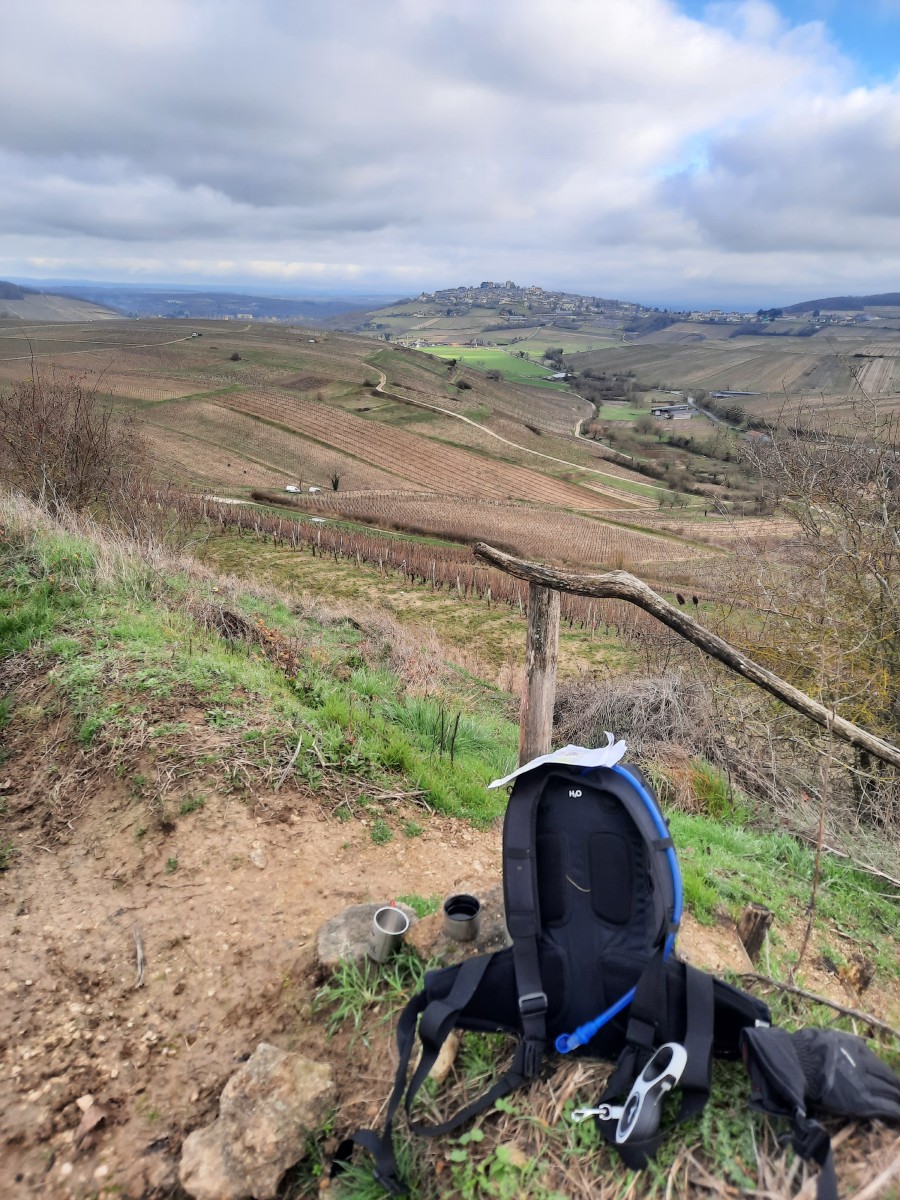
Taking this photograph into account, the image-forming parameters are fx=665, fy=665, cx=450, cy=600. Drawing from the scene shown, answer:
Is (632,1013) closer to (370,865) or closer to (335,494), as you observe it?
(370,865)

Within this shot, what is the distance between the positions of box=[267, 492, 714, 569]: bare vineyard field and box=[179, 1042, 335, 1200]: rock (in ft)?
91.3

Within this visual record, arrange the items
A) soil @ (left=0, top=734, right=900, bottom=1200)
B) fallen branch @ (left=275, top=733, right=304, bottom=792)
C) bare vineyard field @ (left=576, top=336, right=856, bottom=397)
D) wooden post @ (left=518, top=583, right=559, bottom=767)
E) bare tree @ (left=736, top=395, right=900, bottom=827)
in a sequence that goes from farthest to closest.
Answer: bare vineyard field @ (left=576, top=336, right=856, bottom=397)
bare tree @ (left=736, top=395, right=900, bottom=827)
fallen branch @ (left=275, top=733, right=304, bottom=792)
wooden post @ (left=518, top=583, right=559, bottom=767)
soil @ (left=0, top=734, right=900, bottom=1200)

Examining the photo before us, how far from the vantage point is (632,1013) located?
2082 mm

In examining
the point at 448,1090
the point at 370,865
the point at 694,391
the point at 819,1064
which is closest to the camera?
the point at 819,1064

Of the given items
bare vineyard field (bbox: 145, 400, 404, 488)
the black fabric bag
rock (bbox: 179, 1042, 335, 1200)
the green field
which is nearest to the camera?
the black fabric bag

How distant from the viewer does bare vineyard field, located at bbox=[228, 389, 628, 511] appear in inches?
1991

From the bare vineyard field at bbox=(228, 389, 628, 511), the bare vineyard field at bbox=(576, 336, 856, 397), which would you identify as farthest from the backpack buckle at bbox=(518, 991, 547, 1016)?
the bare vineyard field at bbox=(576, 336, 856, 397)

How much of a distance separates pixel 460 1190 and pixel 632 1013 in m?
0.70

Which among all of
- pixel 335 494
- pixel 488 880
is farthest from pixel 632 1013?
pixel 335 494

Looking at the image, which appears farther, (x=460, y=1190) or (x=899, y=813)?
(x=899, y=813)

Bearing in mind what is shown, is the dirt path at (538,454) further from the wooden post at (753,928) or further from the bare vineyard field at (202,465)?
the wooden post at (753,928)

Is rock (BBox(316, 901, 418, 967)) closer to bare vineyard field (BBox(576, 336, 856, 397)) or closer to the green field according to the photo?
bare vineyard field (BBox(576, 336, 856, 397))

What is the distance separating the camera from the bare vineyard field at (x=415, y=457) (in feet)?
166

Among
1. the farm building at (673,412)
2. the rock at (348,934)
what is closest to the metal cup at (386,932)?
the rock at (348,934)
